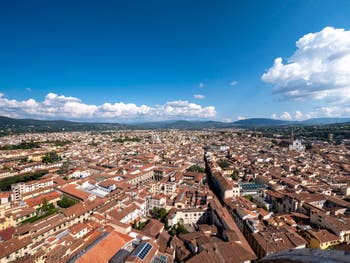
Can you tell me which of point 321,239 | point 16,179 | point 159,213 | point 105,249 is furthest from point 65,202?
point 321,239

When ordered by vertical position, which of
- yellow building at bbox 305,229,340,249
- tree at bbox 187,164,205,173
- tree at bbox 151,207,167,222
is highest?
yellow building at bbox 305,229,340,249

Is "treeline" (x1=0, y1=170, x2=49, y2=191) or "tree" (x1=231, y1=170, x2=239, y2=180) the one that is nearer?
"treeline" (x1=0, y1=170, x2=49, y2=191)

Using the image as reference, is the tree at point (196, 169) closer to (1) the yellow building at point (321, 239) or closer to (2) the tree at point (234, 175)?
(2) the tree at point (234, 175)

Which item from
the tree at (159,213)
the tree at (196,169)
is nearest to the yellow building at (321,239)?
the tree at (159,213)

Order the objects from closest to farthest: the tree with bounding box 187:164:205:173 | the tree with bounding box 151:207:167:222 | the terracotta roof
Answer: the terracotta roof < the tree with bounding box 151:207:167:222 < the tree with bounding box 187:164:205:173

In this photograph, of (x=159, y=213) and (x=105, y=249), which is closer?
(x=105, y=249)

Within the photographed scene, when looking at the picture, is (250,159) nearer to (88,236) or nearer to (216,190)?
(216,190)

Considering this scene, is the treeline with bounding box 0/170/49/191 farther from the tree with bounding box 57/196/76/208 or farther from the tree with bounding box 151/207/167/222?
the tree with bounding box 151/207/167/222

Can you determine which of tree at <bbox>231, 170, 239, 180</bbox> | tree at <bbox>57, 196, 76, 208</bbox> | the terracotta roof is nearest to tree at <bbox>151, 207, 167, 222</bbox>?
the terracotta roof

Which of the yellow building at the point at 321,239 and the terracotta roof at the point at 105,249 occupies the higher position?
the terracotta roof at the point at 105,249

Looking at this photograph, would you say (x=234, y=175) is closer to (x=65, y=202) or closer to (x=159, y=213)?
(x=159, y=213)

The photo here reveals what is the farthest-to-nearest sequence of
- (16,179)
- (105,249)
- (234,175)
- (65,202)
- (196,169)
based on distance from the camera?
1. (196,169)
2. (234,175)
3. (16,179)
4. (65,202)
5. (105,249)
